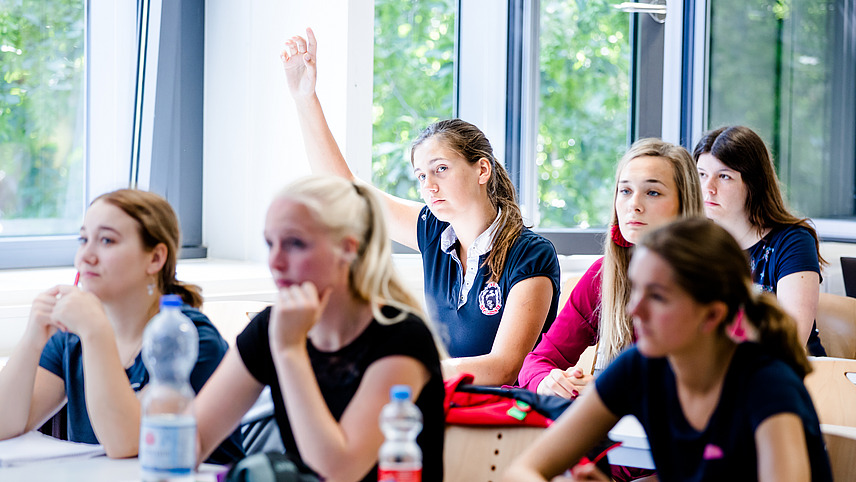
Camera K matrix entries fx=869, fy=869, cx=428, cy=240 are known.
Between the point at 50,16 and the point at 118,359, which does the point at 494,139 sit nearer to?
the point at 50,16

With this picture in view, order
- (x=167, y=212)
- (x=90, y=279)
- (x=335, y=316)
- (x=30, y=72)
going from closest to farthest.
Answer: (x=335, y=316), (x=90, y=279), (x=167, y=212), (x=30, y=72)

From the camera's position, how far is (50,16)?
2.82m

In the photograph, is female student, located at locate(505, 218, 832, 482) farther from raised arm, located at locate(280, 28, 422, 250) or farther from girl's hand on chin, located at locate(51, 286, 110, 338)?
raised arm, located at locate(280, 28, 422, 250)

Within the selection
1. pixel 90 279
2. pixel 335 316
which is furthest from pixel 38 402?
pixel 335 316

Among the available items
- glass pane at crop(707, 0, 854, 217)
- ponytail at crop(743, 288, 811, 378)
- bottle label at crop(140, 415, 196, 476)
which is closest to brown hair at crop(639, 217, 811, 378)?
ponytail at crop(743, 288, 811, 378)

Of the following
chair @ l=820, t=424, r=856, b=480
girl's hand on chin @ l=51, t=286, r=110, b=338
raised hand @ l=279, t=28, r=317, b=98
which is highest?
raised hand @ l=279, t=28, r=317, b=98

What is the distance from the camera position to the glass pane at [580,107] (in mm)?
3715

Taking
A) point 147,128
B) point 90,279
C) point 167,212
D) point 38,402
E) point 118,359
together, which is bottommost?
point 38,402

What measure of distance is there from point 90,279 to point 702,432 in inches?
44.4

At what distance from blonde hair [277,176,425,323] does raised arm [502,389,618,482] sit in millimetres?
290

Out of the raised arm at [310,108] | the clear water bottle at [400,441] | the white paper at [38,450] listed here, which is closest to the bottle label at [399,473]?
the clear water bottle at [400,441]

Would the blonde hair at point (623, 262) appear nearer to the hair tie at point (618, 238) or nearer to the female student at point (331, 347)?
the hair tie at point (618, 238)

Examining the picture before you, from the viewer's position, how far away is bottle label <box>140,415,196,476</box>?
45.8 inches

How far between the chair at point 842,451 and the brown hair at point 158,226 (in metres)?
1.27
